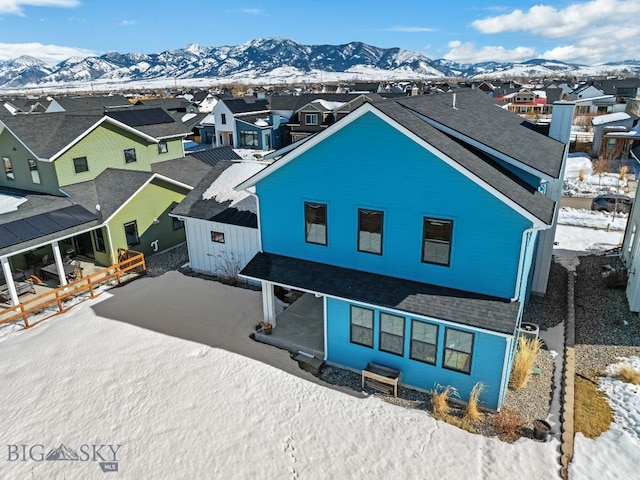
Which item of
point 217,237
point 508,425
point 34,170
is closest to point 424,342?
point 508,425

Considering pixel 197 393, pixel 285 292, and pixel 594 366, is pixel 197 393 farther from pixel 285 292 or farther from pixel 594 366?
pixel 594 366

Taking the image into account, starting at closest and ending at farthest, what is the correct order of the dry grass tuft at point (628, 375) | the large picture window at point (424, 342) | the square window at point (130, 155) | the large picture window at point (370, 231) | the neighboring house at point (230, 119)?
the large picture window at point (424, 342) → the dry grass tuft at point (628, 375) → the large picture window at point (370, 231) → the square window at point (130, 155) → the neighboring house at point (230, 119)

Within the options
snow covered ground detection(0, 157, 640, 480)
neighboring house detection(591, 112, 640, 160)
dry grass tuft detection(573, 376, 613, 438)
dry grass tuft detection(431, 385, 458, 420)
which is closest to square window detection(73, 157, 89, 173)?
snow covered ground detection(0, 157, 640, 480)

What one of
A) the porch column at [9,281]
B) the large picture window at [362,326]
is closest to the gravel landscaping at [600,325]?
the large picture window at [362,326]

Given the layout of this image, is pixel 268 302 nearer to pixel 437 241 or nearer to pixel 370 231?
pixel 370 231

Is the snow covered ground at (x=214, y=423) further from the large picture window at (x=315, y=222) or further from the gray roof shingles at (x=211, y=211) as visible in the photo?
the gray roof shingles at (x=211, y=211)

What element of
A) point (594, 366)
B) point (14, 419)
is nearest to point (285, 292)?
point (14, 419)
